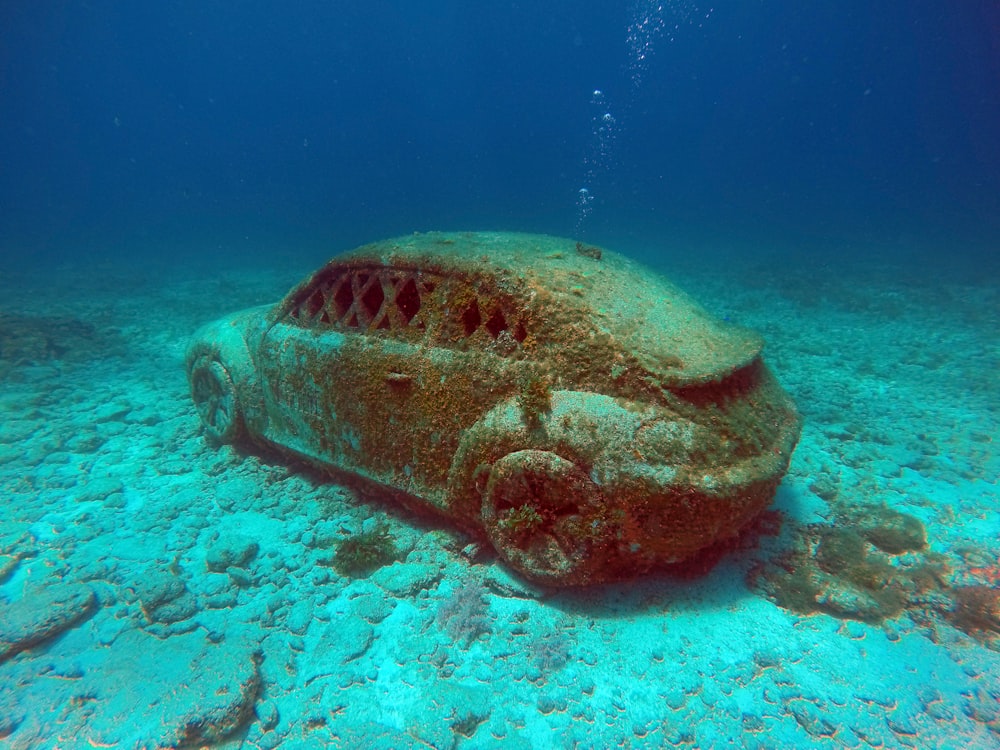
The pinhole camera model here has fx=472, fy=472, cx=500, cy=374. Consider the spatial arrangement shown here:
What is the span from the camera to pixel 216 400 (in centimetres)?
530

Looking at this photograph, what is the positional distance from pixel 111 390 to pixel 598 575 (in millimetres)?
7462

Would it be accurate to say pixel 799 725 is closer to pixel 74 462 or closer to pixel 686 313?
pixel 686 313

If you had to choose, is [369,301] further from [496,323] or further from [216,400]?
[216,400]

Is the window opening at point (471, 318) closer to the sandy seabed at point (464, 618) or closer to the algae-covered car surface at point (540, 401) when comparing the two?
the algae-covered car surface at point (540, 401)

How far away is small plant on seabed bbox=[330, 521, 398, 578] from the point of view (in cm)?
363

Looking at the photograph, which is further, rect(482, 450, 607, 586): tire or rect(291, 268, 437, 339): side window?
rect(291, 268, 437, 339): side window

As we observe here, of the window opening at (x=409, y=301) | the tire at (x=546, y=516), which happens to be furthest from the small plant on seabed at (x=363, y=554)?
the window opening at (x=409, y=301)

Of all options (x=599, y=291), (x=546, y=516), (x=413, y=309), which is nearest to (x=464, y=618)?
(x=546, y=516)

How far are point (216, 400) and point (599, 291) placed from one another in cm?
440

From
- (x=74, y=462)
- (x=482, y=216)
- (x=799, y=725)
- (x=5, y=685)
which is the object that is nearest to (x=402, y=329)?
(x=5, y=685)

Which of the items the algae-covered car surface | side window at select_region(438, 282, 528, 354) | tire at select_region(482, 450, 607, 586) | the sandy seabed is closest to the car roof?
the algae-covered car surface

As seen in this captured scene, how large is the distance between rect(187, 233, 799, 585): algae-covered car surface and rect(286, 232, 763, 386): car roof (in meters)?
0.02

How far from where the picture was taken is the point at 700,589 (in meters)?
3.19

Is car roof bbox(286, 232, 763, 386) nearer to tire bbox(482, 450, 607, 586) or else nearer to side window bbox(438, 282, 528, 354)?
side window bbox(438, 282, 528, 354)
